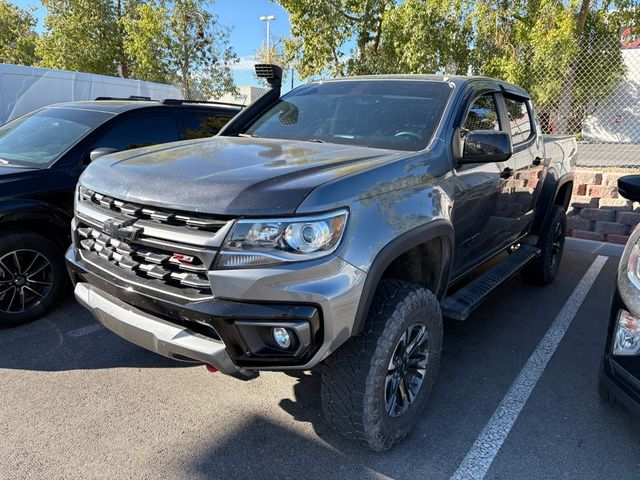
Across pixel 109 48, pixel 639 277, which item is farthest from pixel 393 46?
pixel 109 48

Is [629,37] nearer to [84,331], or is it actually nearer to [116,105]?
[116,105]

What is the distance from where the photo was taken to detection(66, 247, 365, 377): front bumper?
1994 millimetres

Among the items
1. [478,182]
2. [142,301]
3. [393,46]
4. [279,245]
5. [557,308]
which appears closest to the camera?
[279,245]

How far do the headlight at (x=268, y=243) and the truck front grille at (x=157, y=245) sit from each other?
0.06 metres

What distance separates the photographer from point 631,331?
7.79 feet

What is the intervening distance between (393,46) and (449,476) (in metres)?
9.29

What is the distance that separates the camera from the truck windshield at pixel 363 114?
3027 millimetres

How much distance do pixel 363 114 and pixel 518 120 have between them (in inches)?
69.2

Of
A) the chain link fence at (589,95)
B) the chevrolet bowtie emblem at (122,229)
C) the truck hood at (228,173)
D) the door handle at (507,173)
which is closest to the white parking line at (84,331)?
the truck hood at (228,173)

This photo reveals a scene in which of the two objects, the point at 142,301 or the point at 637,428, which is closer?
the point at 142,301

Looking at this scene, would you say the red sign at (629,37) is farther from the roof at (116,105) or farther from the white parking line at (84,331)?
the white parking line at (84,331)

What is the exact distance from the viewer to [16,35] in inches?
867

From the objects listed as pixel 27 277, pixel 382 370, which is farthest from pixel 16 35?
pixel 382 370

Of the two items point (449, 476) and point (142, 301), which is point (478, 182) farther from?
point (142, 301)
